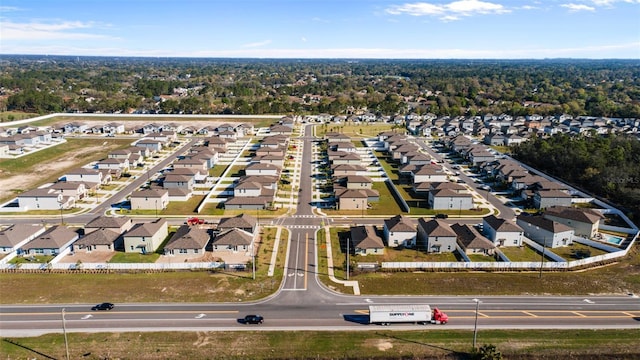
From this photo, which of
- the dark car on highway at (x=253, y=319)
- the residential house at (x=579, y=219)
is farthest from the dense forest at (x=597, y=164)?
the dark car on highway at (x=253, y=319)

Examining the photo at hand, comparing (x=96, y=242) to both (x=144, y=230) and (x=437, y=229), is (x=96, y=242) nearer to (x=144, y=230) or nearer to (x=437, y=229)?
(x=144, y=230)

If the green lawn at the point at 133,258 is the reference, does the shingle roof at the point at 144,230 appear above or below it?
above

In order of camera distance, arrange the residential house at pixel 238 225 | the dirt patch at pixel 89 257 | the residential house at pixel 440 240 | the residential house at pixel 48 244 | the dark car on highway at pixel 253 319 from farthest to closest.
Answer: the residential house at pixel 238 225 → the residential house at pixel 440 240 → the residential house at pixel 48 244 → the dirt patch at pixel 89 257 → the dark car on highway at pixel 253 319

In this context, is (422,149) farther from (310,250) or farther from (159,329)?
(159,329)

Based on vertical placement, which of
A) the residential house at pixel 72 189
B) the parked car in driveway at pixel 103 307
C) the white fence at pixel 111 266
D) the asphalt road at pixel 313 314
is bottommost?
the asphalt road at pixel 313 314

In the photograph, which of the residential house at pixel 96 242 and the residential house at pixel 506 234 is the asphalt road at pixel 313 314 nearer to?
the residential house at pixel 96 242

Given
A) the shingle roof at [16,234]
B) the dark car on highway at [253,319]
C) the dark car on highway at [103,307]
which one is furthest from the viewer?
the shingle roof at [16,234]

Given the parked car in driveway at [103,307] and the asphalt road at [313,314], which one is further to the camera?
the parked car in driveway at [103,307]

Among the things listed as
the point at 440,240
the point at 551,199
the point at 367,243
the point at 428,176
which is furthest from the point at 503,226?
the point at 428,176
